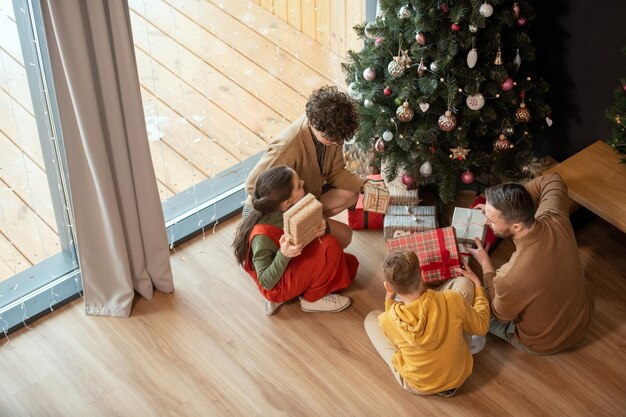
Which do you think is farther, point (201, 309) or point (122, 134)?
point (201, 309)

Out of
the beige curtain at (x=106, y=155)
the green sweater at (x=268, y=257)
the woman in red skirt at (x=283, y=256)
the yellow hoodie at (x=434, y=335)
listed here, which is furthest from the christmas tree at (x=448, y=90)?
the beige curtain at (x=106, y=155)

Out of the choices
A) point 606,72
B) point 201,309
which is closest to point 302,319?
point 201,309

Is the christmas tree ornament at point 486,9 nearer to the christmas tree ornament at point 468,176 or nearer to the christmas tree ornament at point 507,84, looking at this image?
the christmas tree ornament at point 507,84

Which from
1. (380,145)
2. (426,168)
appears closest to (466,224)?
(426,168)

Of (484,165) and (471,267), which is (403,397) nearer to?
(471,267)

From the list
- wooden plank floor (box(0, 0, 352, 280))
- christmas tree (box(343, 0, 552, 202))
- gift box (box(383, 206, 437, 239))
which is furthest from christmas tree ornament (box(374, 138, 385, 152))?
wooden plank floor (box(0, 0, 352, 280))

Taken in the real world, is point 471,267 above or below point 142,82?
below

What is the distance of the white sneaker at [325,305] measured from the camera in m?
3.46

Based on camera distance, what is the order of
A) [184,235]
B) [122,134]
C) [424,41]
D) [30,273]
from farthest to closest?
[184,235]
[30,273]
[424,41]
[122,134]

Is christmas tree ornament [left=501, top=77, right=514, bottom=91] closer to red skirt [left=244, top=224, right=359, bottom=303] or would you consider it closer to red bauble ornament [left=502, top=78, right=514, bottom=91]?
red bauble ornament [left=502, top=78, right=514, bottom=91]

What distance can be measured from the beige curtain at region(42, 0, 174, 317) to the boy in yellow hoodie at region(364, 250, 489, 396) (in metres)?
1.13

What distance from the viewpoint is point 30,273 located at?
11.7ft

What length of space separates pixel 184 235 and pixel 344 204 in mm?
820

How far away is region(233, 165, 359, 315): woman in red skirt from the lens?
318 cm
